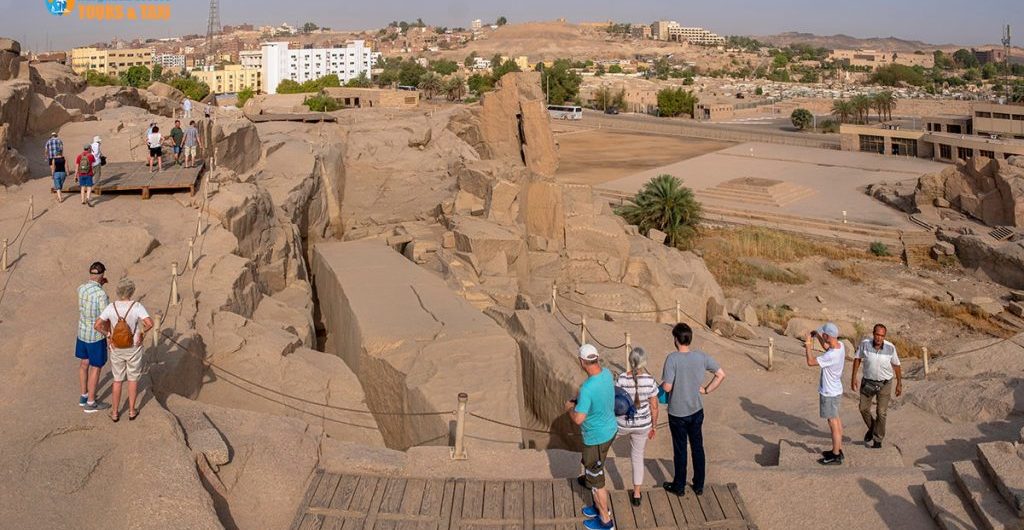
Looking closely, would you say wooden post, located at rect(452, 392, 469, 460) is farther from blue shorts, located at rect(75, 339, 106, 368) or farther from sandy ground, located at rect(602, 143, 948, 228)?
sandy ground, located at rect(602, 143, 948, 228)

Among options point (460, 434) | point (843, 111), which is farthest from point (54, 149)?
point (843, 111)

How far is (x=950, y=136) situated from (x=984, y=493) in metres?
42.9

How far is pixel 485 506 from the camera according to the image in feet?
20.0

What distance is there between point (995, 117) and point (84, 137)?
45.4m

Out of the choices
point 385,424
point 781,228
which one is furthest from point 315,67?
point 385,424

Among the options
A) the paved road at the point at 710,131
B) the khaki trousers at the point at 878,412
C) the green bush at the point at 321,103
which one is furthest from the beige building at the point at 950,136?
the khaki trousers at the point at 878,412

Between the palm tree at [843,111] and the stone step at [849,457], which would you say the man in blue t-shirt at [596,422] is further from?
the palm tree at [843,111]

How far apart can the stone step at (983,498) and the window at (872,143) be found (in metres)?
47.1

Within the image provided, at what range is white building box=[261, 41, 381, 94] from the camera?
102m

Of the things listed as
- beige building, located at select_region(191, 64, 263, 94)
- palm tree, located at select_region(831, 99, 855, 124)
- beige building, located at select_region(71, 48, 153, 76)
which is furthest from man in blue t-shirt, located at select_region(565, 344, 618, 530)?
beige building, located at select_region(71, 48, 153, 76)

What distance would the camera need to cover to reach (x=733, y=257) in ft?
88.5

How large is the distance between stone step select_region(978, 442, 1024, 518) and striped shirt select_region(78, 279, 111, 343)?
6.44 metres

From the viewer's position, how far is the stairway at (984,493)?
5.72 m

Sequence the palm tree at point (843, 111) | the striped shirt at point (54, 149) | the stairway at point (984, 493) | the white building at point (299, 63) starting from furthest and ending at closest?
the white building at point (299, 63)
the palm tree at point (843, 111)
the striped shirt at point (54, 149)
the stairway at point (984, 493)
